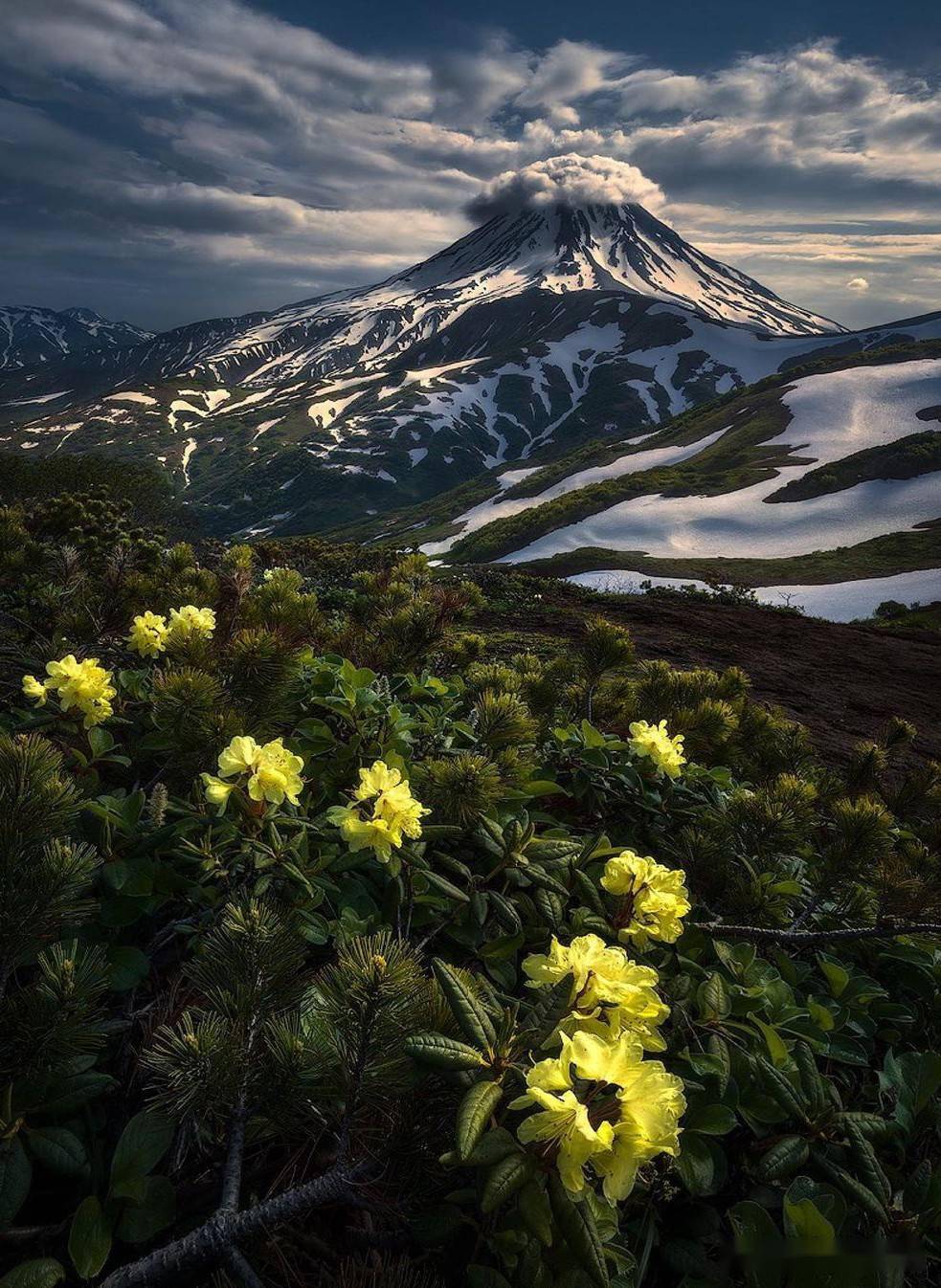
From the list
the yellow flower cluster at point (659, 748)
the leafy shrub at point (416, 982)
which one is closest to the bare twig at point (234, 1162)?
the leafy shrub at point (416, 982)

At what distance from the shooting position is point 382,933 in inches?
40.8

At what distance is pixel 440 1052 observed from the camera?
1.05 m

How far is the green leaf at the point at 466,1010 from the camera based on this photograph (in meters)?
1.13

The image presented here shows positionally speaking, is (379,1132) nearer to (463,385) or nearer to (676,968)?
(676,968)

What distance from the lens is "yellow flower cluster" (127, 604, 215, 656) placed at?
2242mm

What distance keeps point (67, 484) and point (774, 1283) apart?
6212 centimetres

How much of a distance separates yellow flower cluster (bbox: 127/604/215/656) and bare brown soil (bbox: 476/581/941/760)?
6.26 metres

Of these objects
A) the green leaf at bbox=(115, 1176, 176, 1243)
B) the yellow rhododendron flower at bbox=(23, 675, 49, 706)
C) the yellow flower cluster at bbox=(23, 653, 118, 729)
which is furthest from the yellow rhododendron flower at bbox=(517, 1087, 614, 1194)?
the yellow rhododendron flower at bbox=(23, 675, 49, 706)

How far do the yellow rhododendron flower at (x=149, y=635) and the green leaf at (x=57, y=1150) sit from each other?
4.91 feet

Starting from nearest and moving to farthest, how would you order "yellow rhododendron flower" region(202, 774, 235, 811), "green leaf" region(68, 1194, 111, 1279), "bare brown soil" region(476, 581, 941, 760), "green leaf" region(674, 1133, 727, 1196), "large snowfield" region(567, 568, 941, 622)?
"green leaf" region(68, 1194, 111, 1279) < "green leaf" region(674, 1133, 727, 1196) < "yellow rhododendron flower" region(202, 774, 235, 811) < "bare brown soil" region(476, 581, 941, 760) < "large snowfield" region(567, 568, 941, 622)

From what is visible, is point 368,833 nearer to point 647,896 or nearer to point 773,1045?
point 647,896

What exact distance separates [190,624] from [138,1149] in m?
1.53

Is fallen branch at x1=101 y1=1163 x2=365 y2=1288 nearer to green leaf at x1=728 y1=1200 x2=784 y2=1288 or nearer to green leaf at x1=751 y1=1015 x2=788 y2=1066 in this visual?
green leaf at x1=728 y1=1200 x2=784 y2=1288

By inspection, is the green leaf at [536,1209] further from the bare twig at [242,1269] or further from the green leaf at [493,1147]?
the bare twig at [242,1269]
